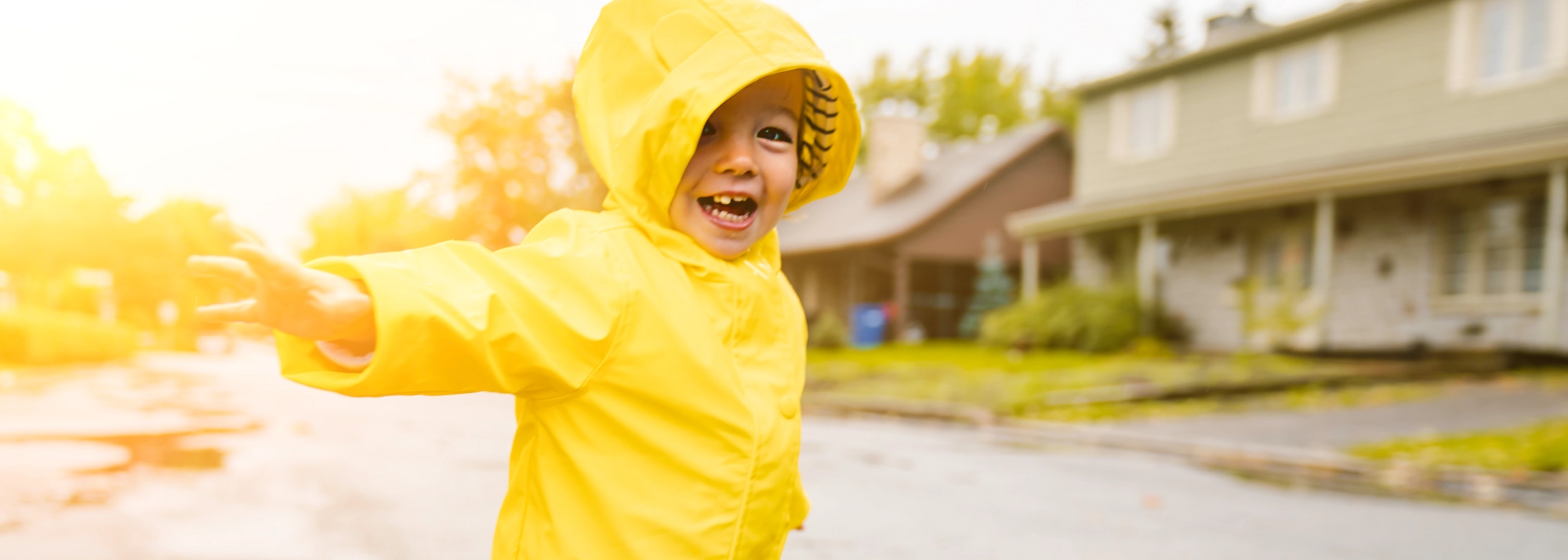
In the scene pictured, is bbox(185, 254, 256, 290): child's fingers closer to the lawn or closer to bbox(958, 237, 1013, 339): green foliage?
the lawn

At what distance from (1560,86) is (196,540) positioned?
50.7 ft

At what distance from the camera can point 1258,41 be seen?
56.3 feet

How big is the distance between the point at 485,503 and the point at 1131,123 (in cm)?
1726

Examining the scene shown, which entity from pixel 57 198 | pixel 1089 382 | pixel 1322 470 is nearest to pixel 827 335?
pixel 1089 382

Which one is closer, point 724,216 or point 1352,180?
point 724,216

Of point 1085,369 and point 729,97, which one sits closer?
point 729,97

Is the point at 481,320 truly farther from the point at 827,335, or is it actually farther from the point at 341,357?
→ the point at 827,335

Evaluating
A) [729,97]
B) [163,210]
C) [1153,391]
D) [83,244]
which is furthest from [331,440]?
[1153,391]

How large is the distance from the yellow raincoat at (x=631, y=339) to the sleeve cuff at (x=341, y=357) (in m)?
0.01

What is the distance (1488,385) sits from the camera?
38.3 feet

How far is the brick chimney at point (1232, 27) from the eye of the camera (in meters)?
19.2

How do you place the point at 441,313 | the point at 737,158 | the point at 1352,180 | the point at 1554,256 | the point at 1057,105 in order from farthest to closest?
the point at 1057,105, the point at 1352,180, the point at 1554,256, the point at 737,158, the point at 441,313

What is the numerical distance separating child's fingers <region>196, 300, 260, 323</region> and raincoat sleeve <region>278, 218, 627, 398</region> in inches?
3.7

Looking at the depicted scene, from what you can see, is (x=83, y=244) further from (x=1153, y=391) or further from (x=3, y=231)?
(x=1153, y=391)
